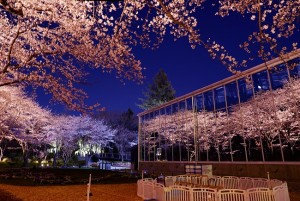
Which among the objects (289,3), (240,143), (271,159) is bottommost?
(271,159)

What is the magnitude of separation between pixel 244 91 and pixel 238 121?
2226mm

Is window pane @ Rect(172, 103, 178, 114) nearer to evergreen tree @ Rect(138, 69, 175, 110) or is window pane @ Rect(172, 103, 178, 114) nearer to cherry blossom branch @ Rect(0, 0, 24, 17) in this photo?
cherry blossom branch @ Rect(0, 0, 24, 17)

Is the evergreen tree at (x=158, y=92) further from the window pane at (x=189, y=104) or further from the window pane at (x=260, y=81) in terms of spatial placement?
the window pane at (x=260, y=81)

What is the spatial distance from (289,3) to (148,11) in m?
3.83

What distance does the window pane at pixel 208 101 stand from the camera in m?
20.2

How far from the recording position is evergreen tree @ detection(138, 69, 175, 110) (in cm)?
4938

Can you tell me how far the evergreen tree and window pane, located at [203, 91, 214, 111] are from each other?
28.2 metres

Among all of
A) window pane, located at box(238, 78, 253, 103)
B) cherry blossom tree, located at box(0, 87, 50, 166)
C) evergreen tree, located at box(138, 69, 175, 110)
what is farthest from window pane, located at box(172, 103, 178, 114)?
evergreen tree, located at box(138, 69, 175, 110)

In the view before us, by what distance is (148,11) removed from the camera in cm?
614

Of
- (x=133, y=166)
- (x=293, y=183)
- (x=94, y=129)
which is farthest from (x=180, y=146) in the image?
(x=94, y=129)

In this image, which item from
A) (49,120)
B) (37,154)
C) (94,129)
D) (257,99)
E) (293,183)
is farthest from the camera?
(37,154)

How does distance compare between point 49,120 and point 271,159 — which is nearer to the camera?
point 271,159

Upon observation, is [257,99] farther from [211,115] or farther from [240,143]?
[211,115]

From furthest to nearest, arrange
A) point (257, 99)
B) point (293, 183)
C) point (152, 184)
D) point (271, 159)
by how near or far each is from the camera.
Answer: point (257, 99) → point (271, 159) → point (293, 183) → point (152, 184)
